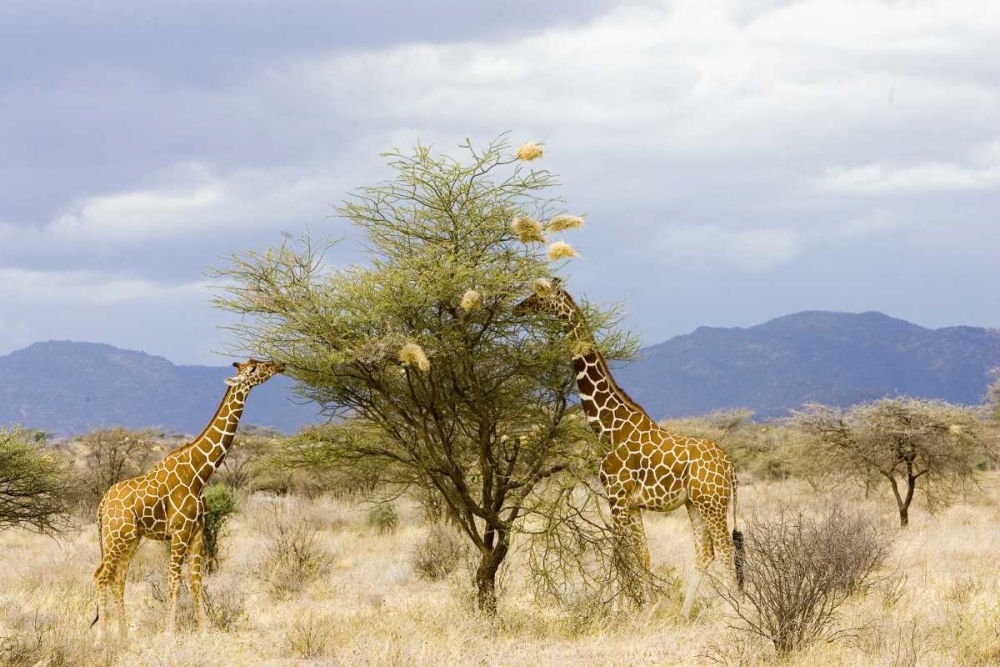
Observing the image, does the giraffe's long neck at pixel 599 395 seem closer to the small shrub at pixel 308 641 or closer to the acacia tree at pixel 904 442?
the small shrub at pixel 308 641

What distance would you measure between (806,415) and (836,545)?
45.0 ft

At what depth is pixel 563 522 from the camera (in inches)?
475

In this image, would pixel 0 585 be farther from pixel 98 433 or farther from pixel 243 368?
pixel 98 433

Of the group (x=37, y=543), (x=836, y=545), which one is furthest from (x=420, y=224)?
(x=37, y=543)

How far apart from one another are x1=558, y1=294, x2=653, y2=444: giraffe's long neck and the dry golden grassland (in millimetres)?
2103

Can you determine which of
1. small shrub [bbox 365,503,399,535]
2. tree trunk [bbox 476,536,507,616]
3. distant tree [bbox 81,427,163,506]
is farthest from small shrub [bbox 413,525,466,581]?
distant tree [bbox 81,427,163,506]

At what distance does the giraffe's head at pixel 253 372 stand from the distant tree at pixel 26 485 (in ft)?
19.3

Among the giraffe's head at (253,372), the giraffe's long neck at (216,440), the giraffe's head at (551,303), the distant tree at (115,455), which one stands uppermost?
the giraffe's head at (551,303)

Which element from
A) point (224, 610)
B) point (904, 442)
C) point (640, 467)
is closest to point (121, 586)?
point (224, 610)

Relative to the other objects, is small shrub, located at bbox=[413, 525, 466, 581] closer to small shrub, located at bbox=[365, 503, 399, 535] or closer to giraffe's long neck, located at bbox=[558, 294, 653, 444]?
giraffe's long neck, located at bbox=[558, 294, 653, 444]

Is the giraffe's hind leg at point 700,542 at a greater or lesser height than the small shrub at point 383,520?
greater

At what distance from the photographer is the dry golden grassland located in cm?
1023

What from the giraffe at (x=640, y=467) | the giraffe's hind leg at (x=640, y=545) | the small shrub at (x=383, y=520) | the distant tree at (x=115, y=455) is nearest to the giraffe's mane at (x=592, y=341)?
the giraffe at (x=640, y=467)

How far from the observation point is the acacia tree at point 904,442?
2453cm
